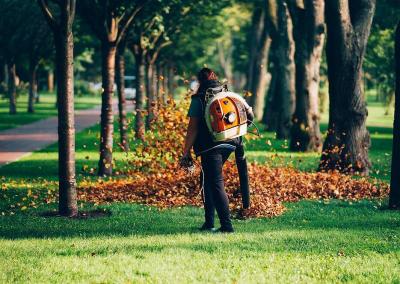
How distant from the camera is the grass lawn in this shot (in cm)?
733

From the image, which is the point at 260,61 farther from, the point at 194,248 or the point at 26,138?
the point at 194,248

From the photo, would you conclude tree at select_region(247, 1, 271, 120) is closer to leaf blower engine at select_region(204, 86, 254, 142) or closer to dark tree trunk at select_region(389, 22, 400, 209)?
dark tree trunk at select_region(389, 22, 400, 209)

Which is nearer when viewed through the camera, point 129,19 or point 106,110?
point 106,110

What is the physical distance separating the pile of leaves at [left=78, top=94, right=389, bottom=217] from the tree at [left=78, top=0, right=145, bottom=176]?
70.7 inches

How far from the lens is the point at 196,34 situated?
40969mm

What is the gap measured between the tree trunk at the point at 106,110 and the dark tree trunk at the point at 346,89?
4436 mm

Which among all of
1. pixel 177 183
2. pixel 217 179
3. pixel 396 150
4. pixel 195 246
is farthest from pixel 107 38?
pixel 195 246

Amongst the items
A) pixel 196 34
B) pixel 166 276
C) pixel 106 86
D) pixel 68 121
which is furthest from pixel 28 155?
pixel 196 34

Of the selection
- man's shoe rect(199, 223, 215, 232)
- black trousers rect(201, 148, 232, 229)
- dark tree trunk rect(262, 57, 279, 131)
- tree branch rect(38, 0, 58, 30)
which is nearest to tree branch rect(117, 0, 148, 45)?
tree branch rect(38, 0, 58, 30)

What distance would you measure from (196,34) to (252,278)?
34.5 m

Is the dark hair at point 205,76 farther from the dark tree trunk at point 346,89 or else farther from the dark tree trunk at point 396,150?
the dark tree trunk at point 346,89

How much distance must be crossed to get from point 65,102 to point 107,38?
572 cm

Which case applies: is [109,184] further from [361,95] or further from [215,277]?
[215,277]

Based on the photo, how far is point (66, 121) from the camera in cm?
1103
